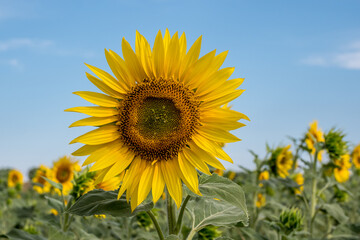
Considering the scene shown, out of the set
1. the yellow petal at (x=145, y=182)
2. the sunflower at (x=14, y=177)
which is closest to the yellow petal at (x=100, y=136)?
the yellow petal at (x=145, y=182)

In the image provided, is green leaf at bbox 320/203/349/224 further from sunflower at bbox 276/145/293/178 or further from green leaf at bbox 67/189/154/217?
green leaf at bbox 67/189/154/217

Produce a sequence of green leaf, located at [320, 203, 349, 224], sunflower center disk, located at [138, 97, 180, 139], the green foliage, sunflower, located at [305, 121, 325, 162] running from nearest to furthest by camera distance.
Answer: sunflower center disk, located at [138, 97, 180, 139] → the green foliage → green leaf, located at [320, 203, 349, 224] → sunflower, located at [305, 121, 325, 162]

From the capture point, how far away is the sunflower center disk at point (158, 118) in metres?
1.83

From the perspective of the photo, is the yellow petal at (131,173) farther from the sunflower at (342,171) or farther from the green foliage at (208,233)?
the sunflower at (342,171)

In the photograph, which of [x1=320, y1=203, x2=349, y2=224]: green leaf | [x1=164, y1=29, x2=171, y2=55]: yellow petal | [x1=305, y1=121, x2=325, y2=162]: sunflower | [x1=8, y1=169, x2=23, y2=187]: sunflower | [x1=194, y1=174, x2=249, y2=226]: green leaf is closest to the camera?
Result: [x1=194, y1=174, x2=249, y2=226]: green leaf

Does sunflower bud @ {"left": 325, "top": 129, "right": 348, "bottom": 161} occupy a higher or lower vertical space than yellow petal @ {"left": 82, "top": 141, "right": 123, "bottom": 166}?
higher

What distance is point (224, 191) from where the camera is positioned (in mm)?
1671

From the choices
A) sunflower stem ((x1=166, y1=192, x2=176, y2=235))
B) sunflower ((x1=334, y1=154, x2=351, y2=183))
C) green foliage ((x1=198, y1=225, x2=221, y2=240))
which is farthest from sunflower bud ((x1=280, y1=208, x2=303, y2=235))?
sunflower ((x1=334, y1=154, x2=351, y2=183))

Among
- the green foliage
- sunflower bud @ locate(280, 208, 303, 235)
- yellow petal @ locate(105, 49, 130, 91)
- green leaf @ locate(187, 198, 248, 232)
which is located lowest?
the green foliage

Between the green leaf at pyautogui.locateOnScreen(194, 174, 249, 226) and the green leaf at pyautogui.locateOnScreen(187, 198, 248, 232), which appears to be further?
the green leaf at pyautogui.locateOnScreen(187, 198, 248, 232)

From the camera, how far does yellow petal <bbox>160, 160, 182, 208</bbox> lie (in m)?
1.76

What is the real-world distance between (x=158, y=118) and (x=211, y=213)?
61cm

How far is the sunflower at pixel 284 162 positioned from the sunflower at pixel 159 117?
9.74ft

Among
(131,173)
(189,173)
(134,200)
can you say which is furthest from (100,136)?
(189,173)
